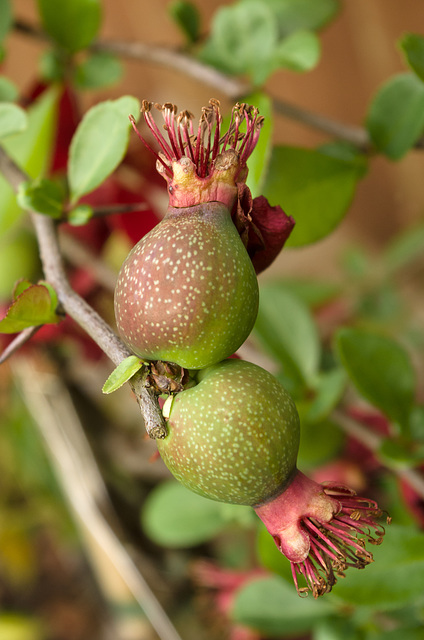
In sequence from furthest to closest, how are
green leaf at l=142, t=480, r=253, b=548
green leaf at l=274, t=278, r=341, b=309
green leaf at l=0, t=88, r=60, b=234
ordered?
green leaf at l=274, t=278, r=341, b=309
green leaf at l=142, t=480, r=253, b=548
green leaf at l=0, t=88, r=60, b=234

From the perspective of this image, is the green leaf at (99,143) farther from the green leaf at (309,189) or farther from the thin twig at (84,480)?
the thin twig at (84,480)

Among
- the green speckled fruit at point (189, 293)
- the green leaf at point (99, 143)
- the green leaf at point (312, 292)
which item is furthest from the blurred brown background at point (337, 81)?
the green speckled fruit at point (189, 293)

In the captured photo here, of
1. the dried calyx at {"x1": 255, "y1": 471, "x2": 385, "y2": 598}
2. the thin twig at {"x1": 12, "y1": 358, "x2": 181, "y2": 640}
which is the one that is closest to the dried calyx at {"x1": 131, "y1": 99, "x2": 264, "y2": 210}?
the dried calyx at {"x1": 255, "y1": 471, "x2": 385, "y2": 598}

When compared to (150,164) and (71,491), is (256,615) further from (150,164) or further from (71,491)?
(150,164)

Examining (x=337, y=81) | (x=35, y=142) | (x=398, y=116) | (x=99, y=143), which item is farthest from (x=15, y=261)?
(x=337, y=81)

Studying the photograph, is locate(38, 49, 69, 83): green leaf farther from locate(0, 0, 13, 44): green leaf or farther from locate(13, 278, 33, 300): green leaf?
locate(13, 278, 33, 300): green leaf

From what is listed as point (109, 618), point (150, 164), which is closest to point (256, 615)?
point (150, 164)
